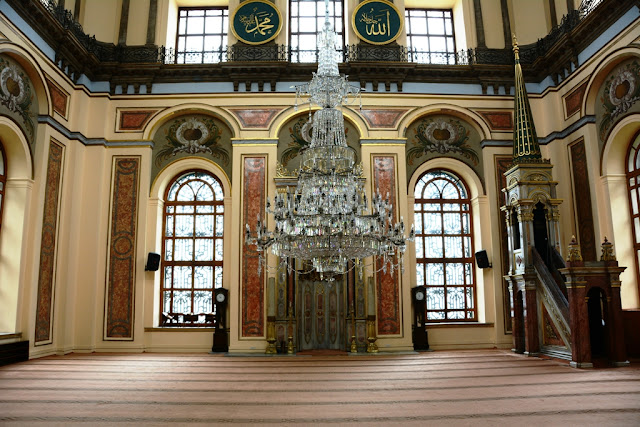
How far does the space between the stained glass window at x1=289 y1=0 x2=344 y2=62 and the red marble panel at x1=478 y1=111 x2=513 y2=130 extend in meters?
3.02

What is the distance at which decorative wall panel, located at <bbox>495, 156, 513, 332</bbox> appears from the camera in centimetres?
910

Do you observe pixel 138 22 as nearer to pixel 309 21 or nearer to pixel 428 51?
pixel 309 21

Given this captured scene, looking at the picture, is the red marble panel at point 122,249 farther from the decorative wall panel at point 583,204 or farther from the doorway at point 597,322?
the decorative wall panel at point 583,204

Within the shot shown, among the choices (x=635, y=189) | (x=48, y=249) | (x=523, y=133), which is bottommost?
(x=48, y=249)

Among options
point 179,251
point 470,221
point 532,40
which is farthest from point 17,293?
point 532,40

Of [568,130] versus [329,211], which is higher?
[568,130]

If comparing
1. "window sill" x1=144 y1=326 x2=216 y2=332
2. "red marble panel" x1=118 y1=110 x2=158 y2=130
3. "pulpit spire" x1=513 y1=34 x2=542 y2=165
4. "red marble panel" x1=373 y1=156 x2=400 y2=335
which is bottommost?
"window sill" x1=144 y1=326 x2=216 y2=332

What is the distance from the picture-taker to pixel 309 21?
34.3 feet

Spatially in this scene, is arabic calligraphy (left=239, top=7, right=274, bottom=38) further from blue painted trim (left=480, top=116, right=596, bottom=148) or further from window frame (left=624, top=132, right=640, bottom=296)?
window frame (left=624, top=132, right=640, bottom=296)

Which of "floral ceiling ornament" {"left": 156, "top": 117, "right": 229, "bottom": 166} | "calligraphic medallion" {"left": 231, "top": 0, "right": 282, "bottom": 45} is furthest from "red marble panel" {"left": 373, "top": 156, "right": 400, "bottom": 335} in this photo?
"calligraphic medallion" {"left": 231, "top": 0, "right": 282, "bottom": 45}

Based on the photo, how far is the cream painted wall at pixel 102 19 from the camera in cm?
966

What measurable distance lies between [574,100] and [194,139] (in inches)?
260

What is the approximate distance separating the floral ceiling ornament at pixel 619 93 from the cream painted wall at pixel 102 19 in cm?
847

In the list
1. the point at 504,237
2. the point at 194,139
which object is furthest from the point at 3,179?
the point at 504,237
